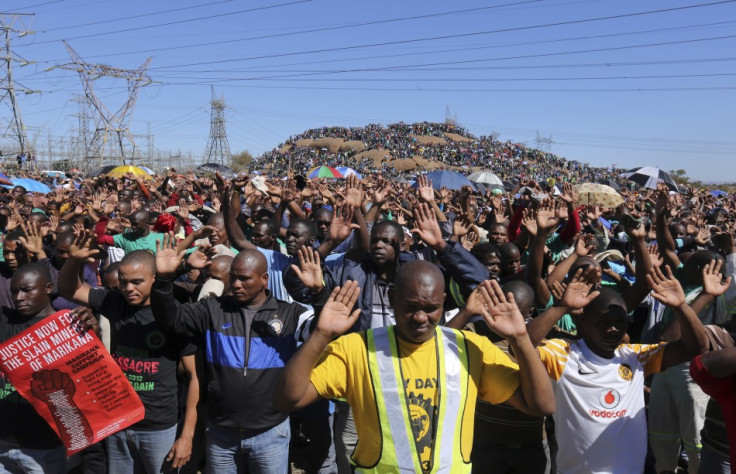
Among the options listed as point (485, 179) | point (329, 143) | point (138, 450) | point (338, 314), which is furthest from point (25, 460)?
point (329, 143)

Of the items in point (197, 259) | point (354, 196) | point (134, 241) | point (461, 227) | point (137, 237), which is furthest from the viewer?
point (137, 237)

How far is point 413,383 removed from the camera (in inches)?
78.9

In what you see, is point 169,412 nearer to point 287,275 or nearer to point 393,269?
point 287,275

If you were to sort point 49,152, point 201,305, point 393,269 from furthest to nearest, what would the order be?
point 49,152
point 393,269
point 201,305

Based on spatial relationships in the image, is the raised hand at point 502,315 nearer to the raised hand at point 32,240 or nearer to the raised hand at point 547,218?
the raised hand at point 547,218

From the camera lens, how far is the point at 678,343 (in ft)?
8.45

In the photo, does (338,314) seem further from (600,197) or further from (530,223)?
(600,197)

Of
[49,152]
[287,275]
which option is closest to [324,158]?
[49,152]

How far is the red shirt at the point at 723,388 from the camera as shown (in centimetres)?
231

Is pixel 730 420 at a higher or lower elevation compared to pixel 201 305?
lower

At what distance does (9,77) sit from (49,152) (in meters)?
15.8

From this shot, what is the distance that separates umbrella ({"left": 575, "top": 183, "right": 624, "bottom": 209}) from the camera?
6.87 metres

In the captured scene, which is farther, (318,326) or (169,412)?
(169,412)

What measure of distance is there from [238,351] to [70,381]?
1.01 meters
